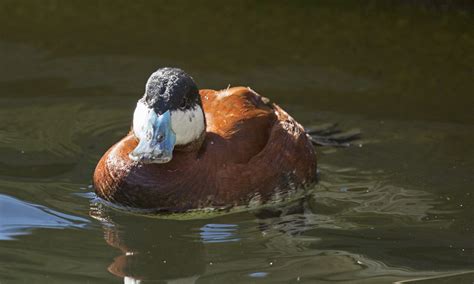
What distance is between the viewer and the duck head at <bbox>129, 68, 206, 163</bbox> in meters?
5.50

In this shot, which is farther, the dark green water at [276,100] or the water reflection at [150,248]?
the dark green water at [276,100]

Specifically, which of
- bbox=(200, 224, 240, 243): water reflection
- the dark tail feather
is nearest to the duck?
bbox=(200, 224, 240, 243): water reflection

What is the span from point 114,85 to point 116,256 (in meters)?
2.50

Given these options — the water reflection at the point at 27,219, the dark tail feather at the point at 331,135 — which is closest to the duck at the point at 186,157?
the water reflection at the point at 27,219

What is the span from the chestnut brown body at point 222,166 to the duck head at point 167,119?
0.38 ft

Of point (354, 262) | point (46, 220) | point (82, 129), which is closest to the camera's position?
point (354, 262)

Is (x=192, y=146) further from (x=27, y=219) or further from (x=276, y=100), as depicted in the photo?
(x=276, y=100)

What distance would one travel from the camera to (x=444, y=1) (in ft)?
27.2

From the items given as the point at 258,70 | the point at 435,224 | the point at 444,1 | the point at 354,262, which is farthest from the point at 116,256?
the point at 444,1

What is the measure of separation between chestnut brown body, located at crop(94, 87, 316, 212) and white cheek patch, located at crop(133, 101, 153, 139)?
13 cm

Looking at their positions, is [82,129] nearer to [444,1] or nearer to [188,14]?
[188,14]

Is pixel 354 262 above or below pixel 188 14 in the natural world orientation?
below

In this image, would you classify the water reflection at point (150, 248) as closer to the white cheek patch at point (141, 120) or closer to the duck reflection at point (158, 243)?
the duck reflection at point (158, 243)

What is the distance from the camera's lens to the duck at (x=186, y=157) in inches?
221
